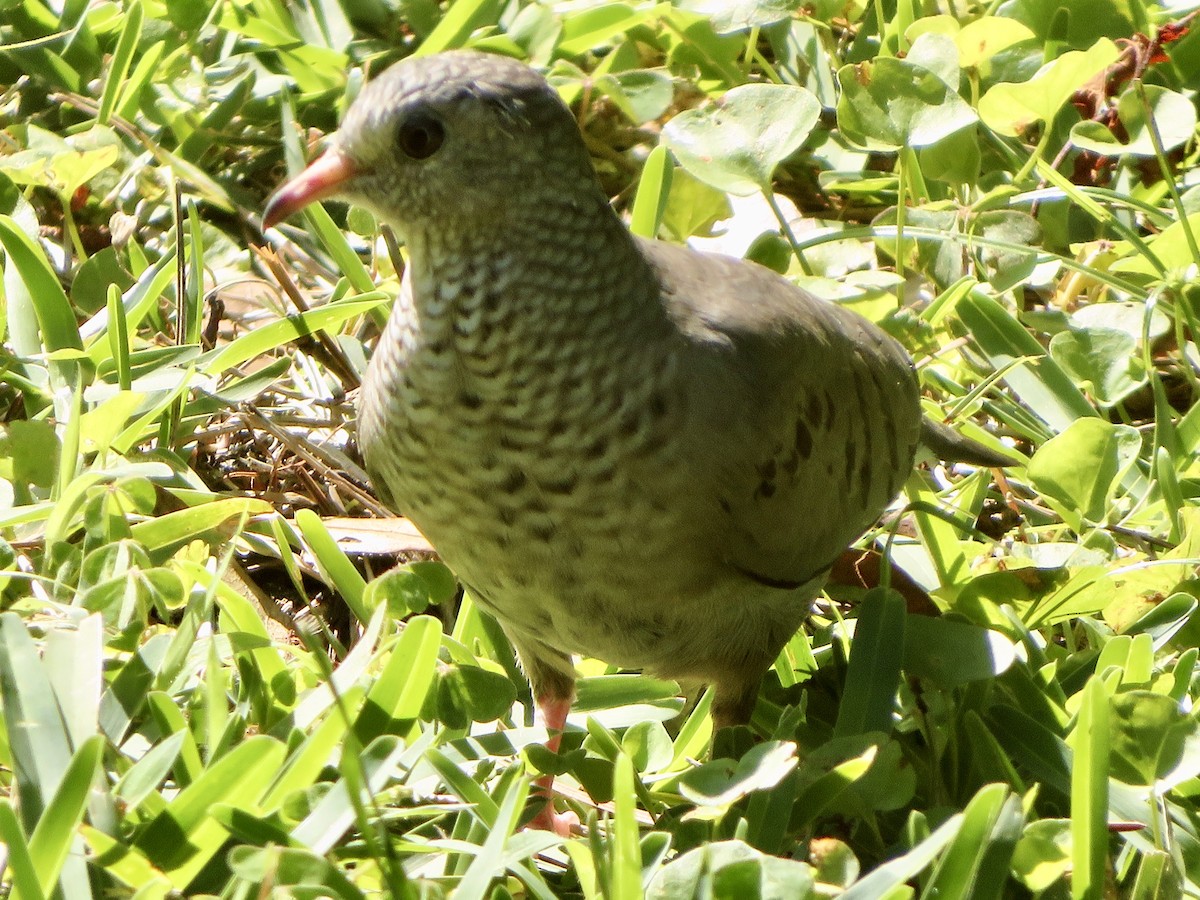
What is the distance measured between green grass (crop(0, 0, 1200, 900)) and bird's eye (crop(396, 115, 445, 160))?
77 cm

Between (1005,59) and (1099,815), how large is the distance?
8.59ft

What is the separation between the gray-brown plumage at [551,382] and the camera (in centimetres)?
246

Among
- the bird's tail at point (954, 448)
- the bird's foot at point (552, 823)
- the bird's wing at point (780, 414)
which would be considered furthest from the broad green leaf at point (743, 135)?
the bird's foot at point (552, 823)

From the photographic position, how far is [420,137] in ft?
8.04

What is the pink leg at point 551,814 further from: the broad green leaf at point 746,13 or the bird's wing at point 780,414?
the broad green leaf at point 746,13

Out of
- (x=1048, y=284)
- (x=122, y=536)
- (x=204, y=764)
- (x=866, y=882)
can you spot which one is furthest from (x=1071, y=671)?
(x=122, y=536)

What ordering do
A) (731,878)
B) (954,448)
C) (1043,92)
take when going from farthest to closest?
(1043,92) → (954,448) → (731,878)

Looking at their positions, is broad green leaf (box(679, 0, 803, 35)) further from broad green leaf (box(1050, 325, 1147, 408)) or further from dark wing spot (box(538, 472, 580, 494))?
dark wing spot (box(538, 472, 580, 494))

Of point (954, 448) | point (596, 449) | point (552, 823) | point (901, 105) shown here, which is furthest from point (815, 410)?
point (901, 105)

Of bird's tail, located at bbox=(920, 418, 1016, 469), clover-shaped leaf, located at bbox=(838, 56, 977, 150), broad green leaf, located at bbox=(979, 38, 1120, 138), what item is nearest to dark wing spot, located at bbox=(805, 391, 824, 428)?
bird's tail, located at bbox=(920, 418, 1016, 469)

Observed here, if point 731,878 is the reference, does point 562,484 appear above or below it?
above

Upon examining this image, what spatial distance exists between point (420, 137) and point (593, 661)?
1.35 metres

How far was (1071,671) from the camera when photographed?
3080 millimetres

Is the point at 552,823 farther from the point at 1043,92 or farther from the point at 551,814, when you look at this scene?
the point at 1043,92
